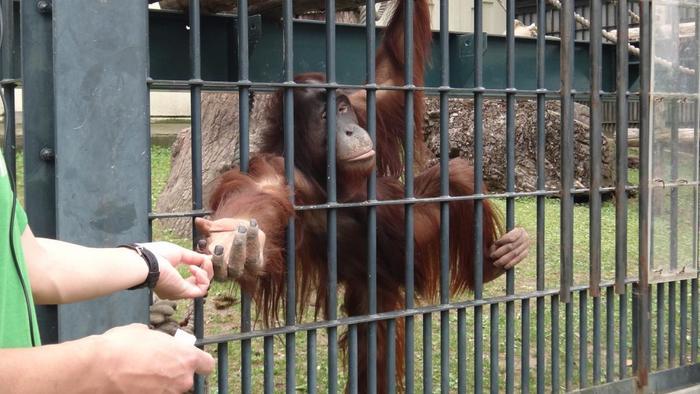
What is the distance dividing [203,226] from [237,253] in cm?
15

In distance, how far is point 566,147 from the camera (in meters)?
2.85

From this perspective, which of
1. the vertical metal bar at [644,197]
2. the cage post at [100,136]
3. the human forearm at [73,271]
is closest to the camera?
the human forearm at [73,271]

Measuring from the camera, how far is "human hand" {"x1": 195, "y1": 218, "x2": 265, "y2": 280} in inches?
81.0

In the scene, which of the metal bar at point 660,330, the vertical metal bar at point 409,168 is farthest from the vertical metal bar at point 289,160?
the metal bar at point 660,330

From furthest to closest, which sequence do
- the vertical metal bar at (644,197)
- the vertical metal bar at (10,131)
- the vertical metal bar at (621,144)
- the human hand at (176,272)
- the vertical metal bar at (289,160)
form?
1. the vertical metal bar at (644,197)
2. the vertical metal bar at (621,144)
3. the vertical metal bar at (289,160)
4. the vertical metal bar at (10,131)
5. the human hand at (176,272)

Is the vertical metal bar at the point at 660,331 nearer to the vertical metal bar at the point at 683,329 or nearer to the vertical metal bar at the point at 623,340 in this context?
the vertical metal bar at the point at 683,329

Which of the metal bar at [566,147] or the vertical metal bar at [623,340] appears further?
the vertical metal bar at [623,340]

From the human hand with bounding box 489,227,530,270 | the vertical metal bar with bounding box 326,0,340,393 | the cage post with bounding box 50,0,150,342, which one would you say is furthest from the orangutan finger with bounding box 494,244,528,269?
the cage post with bounding box 50,0,150,342

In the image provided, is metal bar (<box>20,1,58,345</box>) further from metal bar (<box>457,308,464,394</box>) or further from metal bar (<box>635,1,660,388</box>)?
metal bar (<box>635,1,660,388</box>)

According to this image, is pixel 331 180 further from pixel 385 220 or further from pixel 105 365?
pixel 105 365

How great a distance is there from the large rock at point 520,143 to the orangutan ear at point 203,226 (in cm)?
642

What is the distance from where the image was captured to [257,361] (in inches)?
162

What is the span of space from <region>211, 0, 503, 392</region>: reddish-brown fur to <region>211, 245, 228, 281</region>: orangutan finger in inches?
32.7

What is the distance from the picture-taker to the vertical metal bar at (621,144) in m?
2.96
